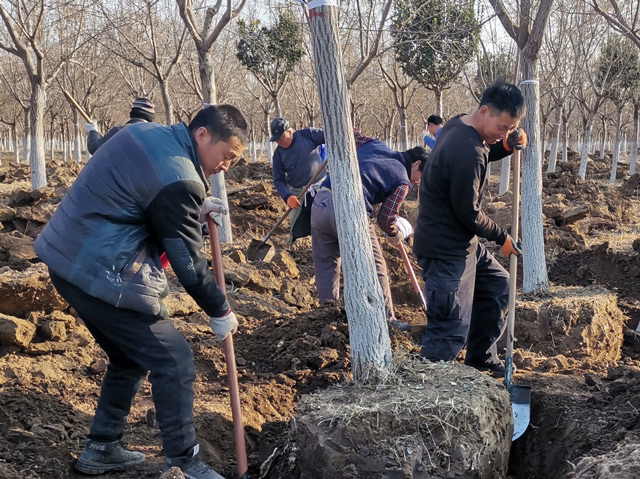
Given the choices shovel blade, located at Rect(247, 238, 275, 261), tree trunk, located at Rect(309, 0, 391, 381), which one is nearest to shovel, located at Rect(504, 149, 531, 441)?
tree trunk, located at Rect(309, 0, 391, 381)

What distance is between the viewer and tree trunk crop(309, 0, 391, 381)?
3012 millimetres

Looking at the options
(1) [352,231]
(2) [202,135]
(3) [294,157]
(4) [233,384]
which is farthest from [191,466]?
(3) [294,157]

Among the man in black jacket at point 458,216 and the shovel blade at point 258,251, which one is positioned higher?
the man in black jacket at point 458,216

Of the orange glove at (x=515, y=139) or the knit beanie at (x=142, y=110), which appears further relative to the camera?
the knit beanie at (x=142, y=110)

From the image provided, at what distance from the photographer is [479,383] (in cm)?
311

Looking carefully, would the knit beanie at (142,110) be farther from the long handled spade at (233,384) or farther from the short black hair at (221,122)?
the short black hair at (221,122)

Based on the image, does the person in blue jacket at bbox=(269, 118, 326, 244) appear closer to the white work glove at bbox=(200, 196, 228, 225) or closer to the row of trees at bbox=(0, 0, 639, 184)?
the row of trees at bbox=(0, 0, 639, 184)

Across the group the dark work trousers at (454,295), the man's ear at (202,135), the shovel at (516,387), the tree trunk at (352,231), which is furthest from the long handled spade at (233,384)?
the shovel at (516,387)

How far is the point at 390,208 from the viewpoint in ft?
16.3

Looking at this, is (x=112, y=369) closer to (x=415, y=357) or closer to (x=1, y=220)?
(x=415, y=357)

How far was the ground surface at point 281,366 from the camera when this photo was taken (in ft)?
10.2

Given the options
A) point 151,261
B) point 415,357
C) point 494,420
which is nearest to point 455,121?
point 415,357

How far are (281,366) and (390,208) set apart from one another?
1.52 metres

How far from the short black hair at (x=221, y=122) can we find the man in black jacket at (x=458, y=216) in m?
1.32
